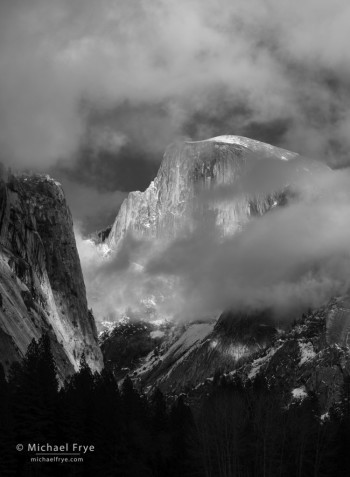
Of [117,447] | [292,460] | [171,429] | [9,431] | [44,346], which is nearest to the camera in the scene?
[9,431]

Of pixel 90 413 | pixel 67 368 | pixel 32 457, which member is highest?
pixel 67 368

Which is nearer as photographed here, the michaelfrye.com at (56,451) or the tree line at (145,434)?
the michaelfrye.com at (56,451)

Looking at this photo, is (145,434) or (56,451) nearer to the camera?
(56,451)

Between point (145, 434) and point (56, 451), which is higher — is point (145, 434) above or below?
above

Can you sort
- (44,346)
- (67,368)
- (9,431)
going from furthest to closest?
(67,368) < (44,346) < (9,431)

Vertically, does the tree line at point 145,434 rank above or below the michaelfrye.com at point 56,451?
above

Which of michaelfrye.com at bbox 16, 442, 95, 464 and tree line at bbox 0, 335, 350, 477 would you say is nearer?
michaelfrye.com at bbox 16, 442, 95, 464

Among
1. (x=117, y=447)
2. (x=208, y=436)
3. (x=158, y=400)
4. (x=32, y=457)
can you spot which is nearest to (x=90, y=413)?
(x=117, y=447)

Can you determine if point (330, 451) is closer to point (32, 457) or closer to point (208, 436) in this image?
point (208, 436)
